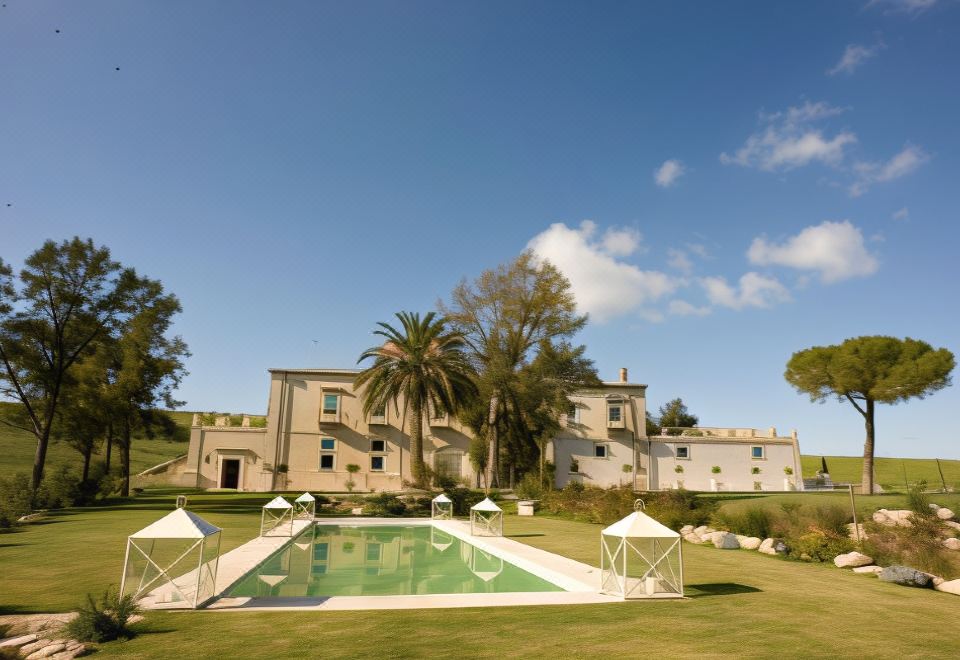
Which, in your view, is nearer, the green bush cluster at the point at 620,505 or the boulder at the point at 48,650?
the boulder at the point at 48,650

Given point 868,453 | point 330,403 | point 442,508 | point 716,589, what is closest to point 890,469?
point 868,453

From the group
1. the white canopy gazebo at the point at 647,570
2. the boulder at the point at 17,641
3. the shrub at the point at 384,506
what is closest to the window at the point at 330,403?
the shrub at the point at 384,506

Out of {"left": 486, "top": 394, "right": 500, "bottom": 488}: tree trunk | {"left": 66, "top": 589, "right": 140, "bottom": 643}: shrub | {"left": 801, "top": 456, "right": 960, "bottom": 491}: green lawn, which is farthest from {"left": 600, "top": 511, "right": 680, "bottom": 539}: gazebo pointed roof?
{"left": 801, "top": 456, "right": 960, "bottom": 491}: green lawn

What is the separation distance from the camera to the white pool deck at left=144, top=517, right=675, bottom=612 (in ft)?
31.6

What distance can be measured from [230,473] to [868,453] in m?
37.8

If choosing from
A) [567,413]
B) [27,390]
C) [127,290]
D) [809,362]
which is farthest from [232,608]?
[809,362]

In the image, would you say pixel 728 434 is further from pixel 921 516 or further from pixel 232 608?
pixel 232 608

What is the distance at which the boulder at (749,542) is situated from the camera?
54.5 feet

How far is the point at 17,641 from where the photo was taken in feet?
23.4

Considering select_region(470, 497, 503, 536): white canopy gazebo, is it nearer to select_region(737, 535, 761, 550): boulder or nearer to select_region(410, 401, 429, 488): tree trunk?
select_region(737, 535, 761, 550): boulder

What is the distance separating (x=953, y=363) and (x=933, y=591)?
93.4ft

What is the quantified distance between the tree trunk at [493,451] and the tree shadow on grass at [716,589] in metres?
26.0

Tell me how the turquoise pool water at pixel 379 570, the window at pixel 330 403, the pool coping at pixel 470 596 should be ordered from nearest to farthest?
the pool coping at pixel 470 596, the turquoise pool water at pixel 379 570, the window at pixel 330 403

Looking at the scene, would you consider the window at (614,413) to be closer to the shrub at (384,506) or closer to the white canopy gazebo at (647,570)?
the shrub at (384,506)
